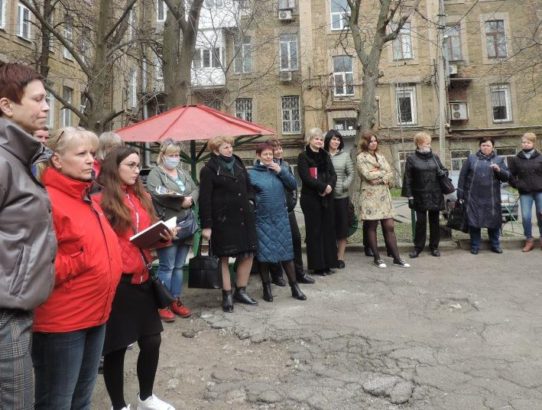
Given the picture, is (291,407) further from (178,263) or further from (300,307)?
(178,263)

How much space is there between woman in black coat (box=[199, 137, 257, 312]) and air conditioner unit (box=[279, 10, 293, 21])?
2841 cm

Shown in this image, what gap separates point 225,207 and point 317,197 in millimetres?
1629

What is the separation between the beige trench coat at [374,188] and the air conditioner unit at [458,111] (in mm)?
26067

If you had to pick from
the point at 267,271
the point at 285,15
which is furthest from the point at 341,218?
the point at 285,15

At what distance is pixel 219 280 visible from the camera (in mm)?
5023

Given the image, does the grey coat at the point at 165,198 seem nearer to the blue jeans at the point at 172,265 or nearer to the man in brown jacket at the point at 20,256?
the blue jeans at the point at 172,265

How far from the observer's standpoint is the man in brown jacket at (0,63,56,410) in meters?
1.69

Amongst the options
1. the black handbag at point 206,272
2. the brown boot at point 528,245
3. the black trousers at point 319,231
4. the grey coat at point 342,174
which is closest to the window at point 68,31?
the grey coat at point 342,174

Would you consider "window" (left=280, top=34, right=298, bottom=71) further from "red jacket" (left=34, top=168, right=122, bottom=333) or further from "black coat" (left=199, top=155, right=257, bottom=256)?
"red jacket" (left=34, top=168, right=122, bottom=333)

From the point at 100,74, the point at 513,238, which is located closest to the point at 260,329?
the point at 513,238

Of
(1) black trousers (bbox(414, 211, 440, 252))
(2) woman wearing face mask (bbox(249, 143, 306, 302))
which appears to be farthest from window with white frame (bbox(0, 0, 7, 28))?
(1) black trousers (bbox(414, 211, 440, 252))

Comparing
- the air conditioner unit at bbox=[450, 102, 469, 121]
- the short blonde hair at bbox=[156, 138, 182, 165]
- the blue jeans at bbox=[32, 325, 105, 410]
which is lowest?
the blue jeans at bbox=[32, 325, 105, 410]

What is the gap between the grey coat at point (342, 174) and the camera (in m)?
6.52

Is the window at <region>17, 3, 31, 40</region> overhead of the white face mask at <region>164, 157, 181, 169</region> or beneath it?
overhead
